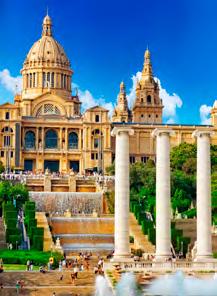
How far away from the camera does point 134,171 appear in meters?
99.1

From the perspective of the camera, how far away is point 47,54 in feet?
476

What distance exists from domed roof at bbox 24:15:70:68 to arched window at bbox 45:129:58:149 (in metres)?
17.9

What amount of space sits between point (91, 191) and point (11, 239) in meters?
32.5

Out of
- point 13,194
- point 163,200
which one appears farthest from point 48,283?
point 13,194

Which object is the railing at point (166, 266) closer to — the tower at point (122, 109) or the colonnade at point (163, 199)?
the colonnade at point (163, 199)

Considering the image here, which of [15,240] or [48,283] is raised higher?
[15,240]

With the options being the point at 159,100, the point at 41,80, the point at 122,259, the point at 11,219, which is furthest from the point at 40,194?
the point at 159,100

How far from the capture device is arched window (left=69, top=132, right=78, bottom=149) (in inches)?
5098

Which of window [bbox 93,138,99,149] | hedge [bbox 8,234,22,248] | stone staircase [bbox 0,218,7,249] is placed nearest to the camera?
stone staircase [bbox 0,218,7,249]

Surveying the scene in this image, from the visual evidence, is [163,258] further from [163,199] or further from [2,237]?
[2,237]

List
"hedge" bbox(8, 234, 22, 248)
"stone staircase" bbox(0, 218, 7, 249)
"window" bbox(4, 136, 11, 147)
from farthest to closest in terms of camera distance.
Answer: "window" bbox(4, 136, 11, 147), "hedge" bbox(8, 234, 22, 248), "stone staircase" bbox(0, 218, 7, 249)

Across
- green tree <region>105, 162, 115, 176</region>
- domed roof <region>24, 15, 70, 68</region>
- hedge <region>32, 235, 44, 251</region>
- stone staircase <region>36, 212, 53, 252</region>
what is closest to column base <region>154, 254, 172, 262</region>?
hedge <region>32, 235, 44, 251</region>

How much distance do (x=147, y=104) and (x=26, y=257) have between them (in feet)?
307

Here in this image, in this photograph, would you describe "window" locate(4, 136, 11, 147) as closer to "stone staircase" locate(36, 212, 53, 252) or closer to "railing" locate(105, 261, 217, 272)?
"stone staircase" locate(36, 212, 53, 252)
